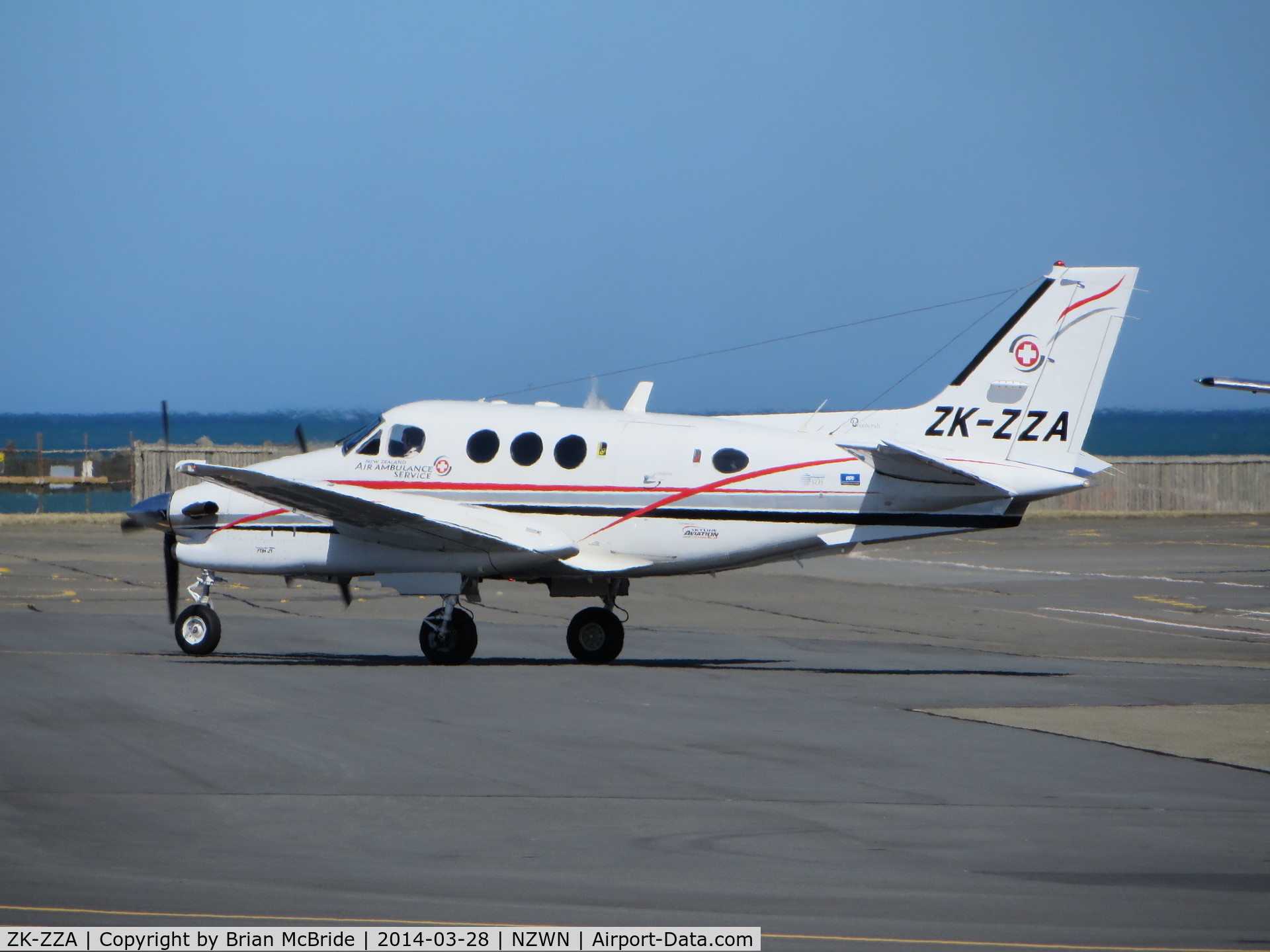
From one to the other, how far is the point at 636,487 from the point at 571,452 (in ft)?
2.99

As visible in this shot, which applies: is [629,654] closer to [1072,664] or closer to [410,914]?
[1072,664]

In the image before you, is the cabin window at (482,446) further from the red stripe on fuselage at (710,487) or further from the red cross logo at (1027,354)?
the red cross logo at (1027,354)

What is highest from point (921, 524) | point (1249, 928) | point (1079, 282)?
point (1079, 282)

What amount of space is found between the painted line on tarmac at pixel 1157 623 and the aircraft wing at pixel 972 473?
790cm

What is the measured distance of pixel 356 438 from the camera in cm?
1814

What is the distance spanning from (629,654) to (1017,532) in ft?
93.6

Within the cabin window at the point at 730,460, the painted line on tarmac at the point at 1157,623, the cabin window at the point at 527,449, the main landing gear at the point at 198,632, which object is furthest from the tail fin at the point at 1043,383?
the main landing gear at the point at 198,632

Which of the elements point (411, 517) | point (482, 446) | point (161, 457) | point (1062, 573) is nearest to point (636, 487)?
point (482, 446)

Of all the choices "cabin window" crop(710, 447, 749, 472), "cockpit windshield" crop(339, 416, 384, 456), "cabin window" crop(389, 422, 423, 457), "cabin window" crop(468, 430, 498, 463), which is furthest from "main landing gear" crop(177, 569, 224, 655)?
"cabin window" crop(710, 447, 749, 472)

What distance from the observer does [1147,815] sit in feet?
31.2

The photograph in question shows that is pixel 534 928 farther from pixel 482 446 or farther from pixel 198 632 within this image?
pixel 198 632

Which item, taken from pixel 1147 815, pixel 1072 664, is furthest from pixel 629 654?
pixel 1147 815

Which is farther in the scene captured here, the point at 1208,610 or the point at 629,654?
the point at 1208,610

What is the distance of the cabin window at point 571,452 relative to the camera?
17.5m
